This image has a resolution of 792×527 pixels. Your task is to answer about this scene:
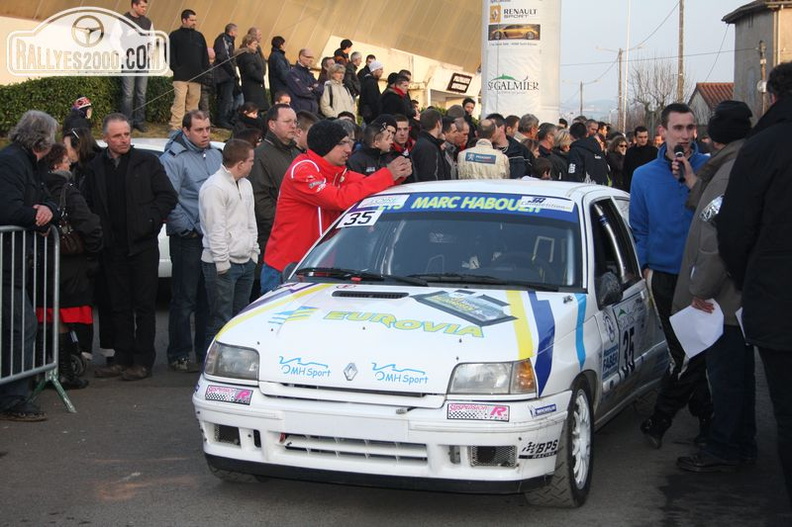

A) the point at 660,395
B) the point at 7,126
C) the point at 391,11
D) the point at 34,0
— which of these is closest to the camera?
the point at 660,395

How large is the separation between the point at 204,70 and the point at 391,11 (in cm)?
1854

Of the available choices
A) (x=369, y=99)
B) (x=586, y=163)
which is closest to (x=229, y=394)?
(x=586, y=163)

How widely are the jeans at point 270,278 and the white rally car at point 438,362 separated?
59.0 inches

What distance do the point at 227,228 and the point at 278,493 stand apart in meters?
3.47

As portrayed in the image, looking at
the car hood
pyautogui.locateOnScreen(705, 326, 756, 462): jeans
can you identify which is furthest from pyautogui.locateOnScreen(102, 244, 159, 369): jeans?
pyautogui.locateOnScreen(705, 326, 756, 462): jeans

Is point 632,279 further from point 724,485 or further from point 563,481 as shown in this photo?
point 563,481

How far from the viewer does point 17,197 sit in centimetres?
761

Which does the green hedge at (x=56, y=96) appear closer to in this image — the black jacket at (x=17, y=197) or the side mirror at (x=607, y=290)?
the black jacket at (x=17, y=197)

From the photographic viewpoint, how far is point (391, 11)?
36.0m

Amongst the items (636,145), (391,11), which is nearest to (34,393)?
(636,145)

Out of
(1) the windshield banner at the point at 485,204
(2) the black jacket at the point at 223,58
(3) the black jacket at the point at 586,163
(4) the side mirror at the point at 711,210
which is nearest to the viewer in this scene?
(4) the side mirror at the point at 711,210

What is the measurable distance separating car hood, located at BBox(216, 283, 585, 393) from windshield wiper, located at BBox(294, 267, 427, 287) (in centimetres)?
17

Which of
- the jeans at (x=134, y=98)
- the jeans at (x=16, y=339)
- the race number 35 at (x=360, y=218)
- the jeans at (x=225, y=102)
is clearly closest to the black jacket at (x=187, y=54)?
the jeans at (x=134, y=98)

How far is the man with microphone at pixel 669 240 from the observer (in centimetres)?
681
